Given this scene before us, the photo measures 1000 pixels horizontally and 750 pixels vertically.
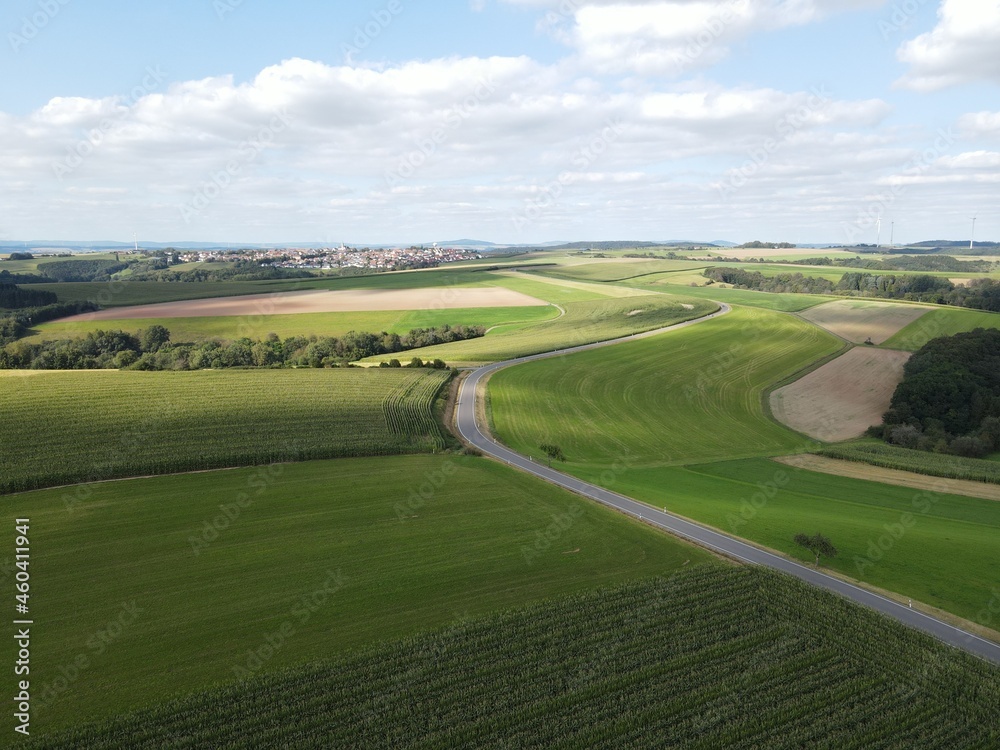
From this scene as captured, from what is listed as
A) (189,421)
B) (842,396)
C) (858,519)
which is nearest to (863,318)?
(842,396)

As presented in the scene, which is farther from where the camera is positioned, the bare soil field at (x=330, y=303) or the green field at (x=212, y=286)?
the green field at (x=212, y=286)

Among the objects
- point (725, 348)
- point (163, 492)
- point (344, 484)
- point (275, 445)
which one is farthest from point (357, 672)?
point (725, 348)

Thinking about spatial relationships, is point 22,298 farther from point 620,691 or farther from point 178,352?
point 620,691

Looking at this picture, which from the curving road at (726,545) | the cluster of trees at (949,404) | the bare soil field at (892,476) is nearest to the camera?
the curving road at (726,545)

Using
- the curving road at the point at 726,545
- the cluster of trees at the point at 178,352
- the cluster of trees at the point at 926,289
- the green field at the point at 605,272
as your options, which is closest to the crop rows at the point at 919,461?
the curving road at the point at 726,545

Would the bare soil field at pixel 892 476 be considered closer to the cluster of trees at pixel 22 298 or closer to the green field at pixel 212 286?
the green field at pixel 212 286

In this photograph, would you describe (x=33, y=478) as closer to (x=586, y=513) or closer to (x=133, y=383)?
(x=133, y=383)
